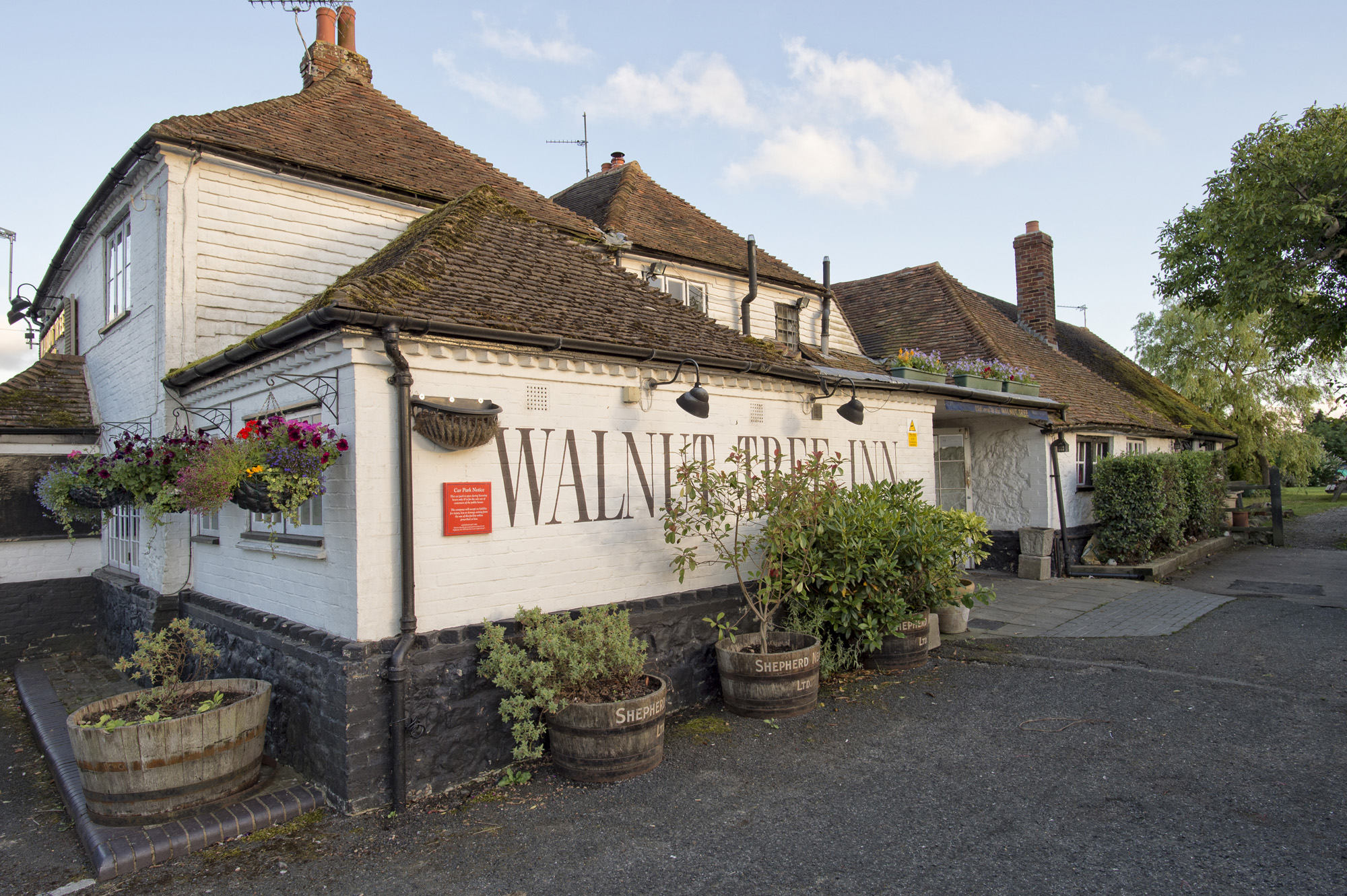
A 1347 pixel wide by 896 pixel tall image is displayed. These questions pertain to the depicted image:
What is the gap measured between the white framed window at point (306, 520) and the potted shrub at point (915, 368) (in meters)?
7.34

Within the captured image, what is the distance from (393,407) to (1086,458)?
13740 mm

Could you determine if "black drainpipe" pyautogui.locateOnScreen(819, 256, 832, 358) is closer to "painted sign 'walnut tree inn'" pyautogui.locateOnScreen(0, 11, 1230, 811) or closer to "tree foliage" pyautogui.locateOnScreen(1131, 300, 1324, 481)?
"painted sign 'walnut tree inn'" pyautogui.locateOnScreen(0, 11, 1230, 811)

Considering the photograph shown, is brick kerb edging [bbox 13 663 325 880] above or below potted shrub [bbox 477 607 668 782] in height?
below

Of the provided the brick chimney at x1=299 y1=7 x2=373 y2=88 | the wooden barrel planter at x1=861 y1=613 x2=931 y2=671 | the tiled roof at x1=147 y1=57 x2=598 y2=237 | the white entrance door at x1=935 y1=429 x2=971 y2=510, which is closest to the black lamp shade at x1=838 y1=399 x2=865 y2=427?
the wooden barrel planter at x1=861 y1=613 x2=931 y2=671

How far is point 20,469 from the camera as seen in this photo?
946cm

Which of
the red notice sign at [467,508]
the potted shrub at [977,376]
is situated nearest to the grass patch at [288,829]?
the red notice sign at [467,508]

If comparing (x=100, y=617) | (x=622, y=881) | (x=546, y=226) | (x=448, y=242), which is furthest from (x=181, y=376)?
(x=622, y=881)

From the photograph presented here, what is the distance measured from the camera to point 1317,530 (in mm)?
20359

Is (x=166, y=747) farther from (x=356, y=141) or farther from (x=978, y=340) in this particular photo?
(x=978, y=340)

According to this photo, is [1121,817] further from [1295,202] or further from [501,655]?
[1295,202]

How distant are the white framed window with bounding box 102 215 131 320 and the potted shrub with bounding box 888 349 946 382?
9.46 metres

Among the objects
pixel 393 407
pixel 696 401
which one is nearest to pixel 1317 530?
pixel 696 401

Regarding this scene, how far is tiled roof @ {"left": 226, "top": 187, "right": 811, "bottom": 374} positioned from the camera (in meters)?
5.48

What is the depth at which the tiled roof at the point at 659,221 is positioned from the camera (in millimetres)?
12852
